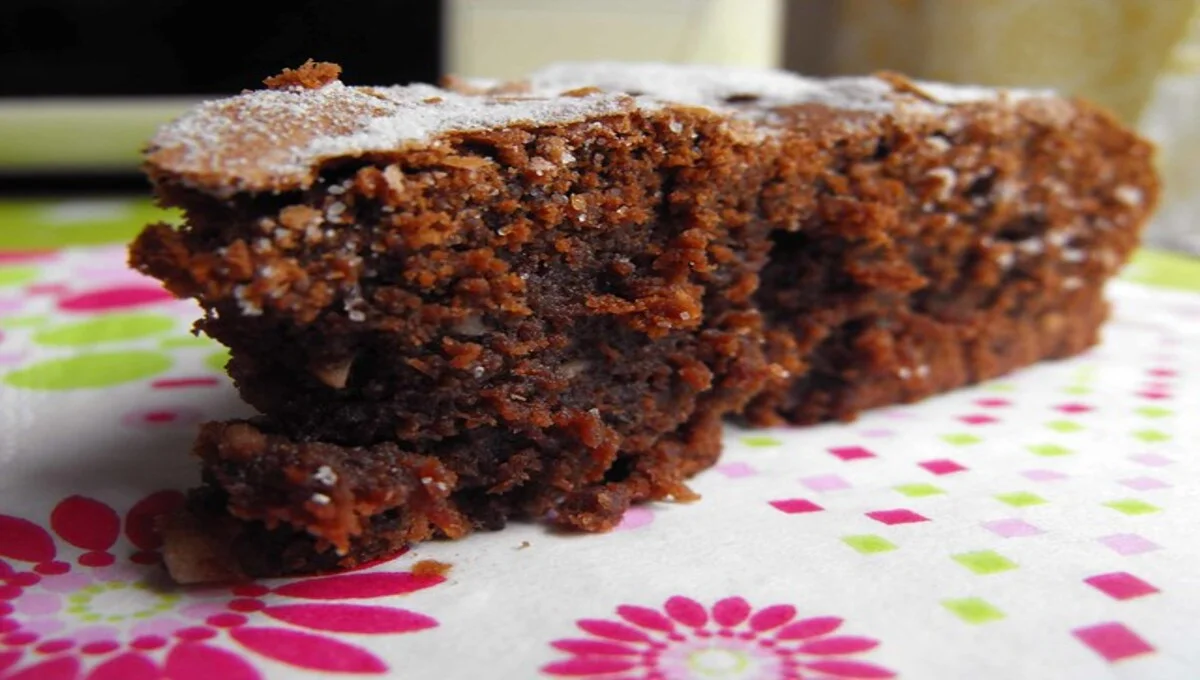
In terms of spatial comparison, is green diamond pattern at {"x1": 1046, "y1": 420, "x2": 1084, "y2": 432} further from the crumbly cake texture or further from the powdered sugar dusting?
the powdered sugar dusting

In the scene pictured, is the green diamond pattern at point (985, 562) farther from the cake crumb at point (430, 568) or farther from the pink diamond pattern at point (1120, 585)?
the cake crumb at point (430, 568)

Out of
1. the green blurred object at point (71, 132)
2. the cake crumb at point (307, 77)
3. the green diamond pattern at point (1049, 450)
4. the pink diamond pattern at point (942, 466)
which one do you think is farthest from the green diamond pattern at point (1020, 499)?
the green blurred object at point (71, 132)

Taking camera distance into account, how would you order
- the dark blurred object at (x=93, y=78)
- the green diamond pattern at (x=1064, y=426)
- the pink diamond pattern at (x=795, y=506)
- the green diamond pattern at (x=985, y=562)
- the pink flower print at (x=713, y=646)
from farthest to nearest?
the dark blurred object at (x=93, y=78)
the green diamond pattern at (x=1064, y=426)
the pink diamond pattern at (x=795, y=506)
the green diamond pattern at (x=985, y=562)
the pink flower print at (x=713, y=646)

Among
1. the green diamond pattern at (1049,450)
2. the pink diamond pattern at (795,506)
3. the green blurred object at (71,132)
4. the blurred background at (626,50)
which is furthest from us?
the green blurred object at (71,132)

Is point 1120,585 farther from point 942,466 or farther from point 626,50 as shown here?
point 626,50

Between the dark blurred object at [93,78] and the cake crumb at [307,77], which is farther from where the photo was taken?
the dark blurred object at [93,78]

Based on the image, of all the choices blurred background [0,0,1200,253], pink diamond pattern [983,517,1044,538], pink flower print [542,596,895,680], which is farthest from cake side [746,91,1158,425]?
blurred background [0,0,1200,253]

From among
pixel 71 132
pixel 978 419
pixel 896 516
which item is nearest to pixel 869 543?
pixel 896 516
